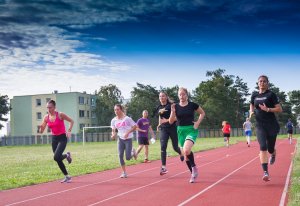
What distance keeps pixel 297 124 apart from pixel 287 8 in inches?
2690

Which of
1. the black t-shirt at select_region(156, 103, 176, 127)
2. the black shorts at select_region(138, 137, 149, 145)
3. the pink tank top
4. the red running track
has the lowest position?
the red running track

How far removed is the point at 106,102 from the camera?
287 feet

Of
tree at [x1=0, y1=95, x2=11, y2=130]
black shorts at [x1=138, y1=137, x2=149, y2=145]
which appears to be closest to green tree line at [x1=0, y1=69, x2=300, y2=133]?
tree at [x1=0, y1=95, x2=11, y2=130]

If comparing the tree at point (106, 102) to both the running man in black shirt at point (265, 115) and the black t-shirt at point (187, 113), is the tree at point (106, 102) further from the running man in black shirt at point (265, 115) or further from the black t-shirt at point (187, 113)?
the running man in black shirt at point (265, 115)

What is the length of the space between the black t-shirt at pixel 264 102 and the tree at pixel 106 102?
7780cm

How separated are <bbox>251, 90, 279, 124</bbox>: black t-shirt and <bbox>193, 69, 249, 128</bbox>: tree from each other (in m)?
74.1

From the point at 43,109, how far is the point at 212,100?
32.9 metres

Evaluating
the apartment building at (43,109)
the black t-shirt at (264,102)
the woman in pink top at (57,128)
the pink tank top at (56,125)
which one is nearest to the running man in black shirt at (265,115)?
the black t-shirt at (264,102)

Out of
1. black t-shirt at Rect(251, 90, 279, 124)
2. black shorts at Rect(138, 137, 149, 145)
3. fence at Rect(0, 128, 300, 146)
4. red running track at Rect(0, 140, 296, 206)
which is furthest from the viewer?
fence at Rect(0, 128, 300, 146)

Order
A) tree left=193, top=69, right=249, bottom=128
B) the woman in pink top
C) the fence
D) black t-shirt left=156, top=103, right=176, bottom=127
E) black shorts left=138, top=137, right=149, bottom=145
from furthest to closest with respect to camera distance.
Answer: tree left=193, top=69, right=249, bottom=128 < the fence < black shorts left=138, top=137, right=149, bottom=145 < black t-shirt left=156, top=103, right=176, bottom=127 < the woman in pink top

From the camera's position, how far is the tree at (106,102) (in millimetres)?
86819

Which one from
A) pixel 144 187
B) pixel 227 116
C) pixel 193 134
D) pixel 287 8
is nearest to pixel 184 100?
pixel 193 134

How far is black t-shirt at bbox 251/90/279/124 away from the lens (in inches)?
357

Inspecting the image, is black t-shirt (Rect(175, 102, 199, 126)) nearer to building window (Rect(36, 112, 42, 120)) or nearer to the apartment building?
the apartment building
